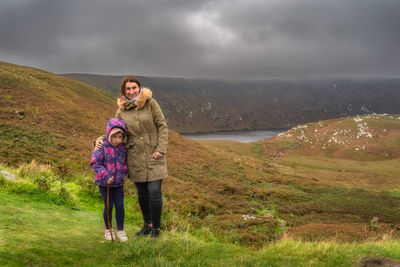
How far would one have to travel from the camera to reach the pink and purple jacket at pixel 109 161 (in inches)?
215

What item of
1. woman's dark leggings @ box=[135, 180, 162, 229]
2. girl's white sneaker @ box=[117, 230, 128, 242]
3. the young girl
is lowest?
girl's white sneaker @ box=[117, 230, 128, 242]

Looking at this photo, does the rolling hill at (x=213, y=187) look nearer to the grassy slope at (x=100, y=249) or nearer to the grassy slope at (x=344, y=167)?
the grassy slope at (x=344, y=167)

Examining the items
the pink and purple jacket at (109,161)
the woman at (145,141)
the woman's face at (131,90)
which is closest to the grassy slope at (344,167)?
the woman at (145,141)

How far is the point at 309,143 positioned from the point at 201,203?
93791mm

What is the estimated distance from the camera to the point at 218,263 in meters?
4.91

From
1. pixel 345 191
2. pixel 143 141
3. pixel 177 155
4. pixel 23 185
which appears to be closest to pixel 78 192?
pixel 23 185

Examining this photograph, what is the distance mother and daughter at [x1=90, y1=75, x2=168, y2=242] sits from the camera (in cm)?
560

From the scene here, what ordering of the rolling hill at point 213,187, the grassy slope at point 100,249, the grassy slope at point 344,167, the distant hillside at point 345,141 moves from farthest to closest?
the distant hillside at point 345,141, the grassy slope at point 344,167, the rolling hill at point 213,187, the grassy slope at point 100,249

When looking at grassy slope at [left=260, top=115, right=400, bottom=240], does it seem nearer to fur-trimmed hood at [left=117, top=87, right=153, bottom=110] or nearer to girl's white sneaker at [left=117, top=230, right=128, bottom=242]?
girl's white sneaker at [left=117, top=230, right=128, bottom=242]

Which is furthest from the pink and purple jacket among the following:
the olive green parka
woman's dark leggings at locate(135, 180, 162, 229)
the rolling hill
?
the rolling hill

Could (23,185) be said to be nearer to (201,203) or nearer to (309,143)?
(201,203)

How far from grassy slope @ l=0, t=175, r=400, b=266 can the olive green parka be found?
1380 mm

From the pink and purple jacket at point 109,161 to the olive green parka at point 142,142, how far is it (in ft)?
0.73

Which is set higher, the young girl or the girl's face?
the girl's face
